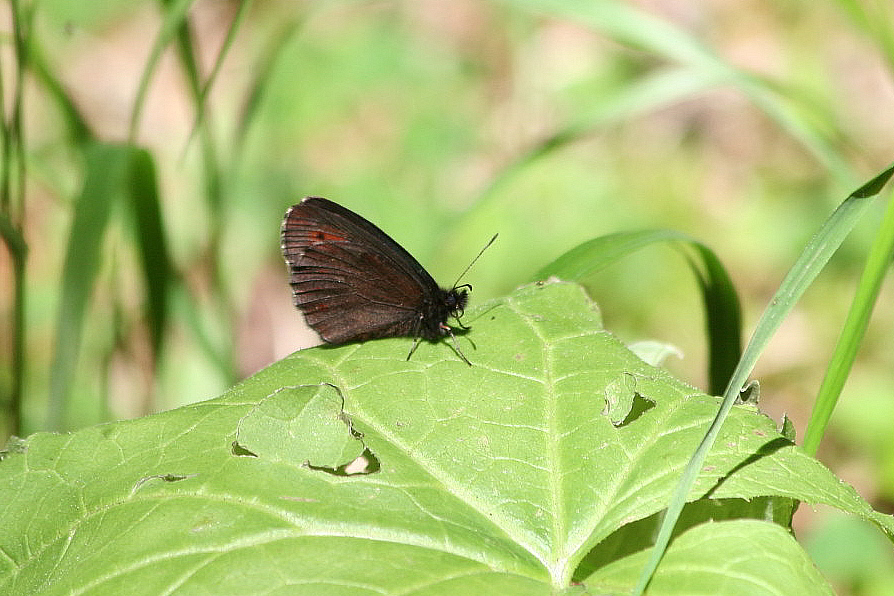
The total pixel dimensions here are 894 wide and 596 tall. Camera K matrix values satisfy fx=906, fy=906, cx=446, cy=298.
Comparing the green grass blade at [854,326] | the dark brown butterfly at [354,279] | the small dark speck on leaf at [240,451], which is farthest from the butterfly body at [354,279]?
the green grass blade at [854,326]

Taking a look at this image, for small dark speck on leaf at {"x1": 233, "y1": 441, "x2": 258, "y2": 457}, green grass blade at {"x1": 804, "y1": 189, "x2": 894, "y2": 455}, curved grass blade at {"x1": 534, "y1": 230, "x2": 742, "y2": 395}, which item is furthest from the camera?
curved grass blade at {"x1": 534, "y1": 230, "x2": 742, "y2": 395}

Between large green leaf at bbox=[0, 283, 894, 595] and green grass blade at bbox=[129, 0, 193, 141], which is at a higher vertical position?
green grass blade at bbox=[129, 0, 193, 141]

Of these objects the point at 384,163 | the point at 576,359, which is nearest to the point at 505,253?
the point at 384,163

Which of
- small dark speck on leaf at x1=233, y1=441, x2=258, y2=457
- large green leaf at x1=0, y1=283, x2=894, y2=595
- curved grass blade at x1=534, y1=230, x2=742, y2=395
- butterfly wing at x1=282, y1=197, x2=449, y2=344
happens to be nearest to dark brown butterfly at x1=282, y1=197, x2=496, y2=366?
butterfly wing at x1=282, y1=197, x2=449, y2=344

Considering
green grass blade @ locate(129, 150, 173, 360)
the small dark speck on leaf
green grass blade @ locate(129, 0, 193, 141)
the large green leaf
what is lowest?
the large green leaf

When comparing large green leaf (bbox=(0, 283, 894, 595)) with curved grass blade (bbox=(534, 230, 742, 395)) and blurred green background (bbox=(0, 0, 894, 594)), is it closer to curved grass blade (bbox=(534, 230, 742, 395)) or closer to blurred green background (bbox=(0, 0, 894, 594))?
curved grass blade (bbox=(534, 230, 742, 395))

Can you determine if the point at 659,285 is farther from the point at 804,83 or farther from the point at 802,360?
the point at 804,83
